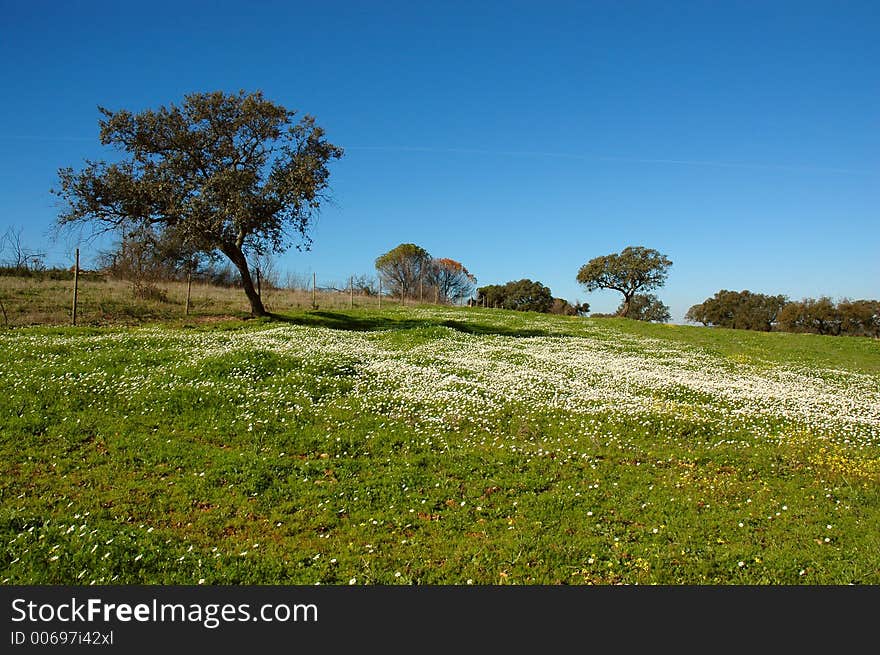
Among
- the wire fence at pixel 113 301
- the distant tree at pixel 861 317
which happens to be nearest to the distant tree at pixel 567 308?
the distant tree at pixel 861 317

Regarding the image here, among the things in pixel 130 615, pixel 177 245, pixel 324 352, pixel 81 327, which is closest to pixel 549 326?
pixel 324 352

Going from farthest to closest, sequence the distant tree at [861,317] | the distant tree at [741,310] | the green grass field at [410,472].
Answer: the distant tree at [741,310], the distant tree at [861,317], the green grass field at [410,472]

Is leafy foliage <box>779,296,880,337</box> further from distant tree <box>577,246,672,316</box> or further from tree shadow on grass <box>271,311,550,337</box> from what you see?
tree shadow on grass <box>271,311,550,337</box>

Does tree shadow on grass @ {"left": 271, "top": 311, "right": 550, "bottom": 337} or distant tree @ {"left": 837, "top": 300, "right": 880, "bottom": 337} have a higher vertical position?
distant tree @ {"left": 837, "top": 300, "right": 880, "bottom": 337}

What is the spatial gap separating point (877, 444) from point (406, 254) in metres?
63.9

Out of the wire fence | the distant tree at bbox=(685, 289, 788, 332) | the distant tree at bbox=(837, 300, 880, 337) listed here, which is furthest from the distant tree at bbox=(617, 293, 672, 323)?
the wire fence

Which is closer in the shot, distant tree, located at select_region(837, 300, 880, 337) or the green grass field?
the green grass field

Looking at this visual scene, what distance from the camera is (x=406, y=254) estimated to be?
72.8m

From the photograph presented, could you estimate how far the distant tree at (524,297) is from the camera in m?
81.1

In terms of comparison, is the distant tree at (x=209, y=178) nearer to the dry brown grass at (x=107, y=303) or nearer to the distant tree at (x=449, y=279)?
the dry brown grass at (x=107, y=303)

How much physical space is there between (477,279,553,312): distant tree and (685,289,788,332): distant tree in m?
23.4

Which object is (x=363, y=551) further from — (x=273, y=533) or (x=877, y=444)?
(x=877, y=444)

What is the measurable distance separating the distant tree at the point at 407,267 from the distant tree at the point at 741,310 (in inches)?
1681

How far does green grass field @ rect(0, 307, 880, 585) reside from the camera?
6.20m
